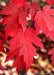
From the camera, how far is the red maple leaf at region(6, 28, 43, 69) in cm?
62

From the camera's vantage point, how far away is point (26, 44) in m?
0.66

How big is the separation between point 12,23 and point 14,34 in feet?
0.25

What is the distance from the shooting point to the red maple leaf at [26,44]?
616 millimetres

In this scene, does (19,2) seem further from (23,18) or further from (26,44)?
(26,44)

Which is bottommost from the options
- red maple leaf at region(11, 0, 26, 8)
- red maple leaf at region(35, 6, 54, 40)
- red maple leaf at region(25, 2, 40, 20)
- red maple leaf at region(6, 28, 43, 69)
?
red maple leaf at region(6, 28, 43, 69)

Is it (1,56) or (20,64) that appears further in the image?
(1,56)

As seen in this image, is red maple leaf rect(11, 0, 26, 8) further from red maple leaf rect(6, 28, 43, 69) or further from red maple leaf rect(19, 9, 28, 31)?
red maple leaf rect(6, 28, 43, 69)

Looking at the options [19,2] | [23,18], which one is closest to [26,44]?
[23,18]

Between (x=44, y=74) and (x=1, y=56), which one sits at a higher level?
(x=1, y=56)

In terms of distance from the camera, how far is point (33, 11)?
62 cm

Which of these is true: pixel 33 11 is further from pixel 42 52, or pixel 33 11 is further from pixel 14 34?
pixel 42 52

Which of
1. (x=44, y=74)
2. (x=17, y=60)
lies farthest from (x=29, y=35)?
(x=44, y=74)

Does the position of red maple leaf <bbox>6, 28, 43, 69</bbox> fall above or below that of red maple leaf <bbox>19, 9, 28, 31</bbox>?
below

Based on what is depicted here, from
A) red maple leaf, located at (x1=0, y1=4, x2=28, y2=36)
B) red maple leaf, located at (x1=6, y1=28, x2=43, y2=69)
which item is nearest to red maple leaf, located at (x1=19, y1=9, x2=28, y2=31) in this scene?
red maple leaf, located at (x1=0, y1=4, x2=28, y2=36)
